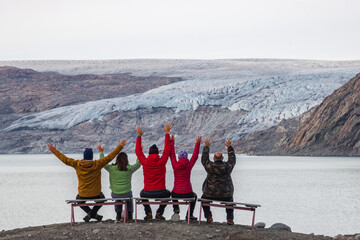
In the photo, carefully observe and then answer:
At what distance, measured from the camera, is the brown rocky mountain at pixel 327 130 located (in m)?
51.2

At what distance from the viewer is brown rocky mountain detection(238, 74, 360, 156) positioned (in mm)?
51250

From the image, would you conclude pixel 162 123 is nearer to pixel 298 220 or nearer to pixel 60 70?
pixel 60 70

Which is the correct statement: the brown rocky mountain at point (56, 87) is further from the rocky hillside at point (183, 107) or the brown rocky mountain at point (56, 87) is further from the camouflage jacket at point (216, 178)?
the camouflage jacket at point (216, 178)

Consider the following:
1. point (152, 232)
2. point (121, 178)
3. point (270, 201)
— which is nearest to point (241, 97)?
point (270, 201)

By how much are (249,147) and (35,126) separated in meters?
24.0

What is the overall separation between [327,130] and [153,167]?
4455 cm

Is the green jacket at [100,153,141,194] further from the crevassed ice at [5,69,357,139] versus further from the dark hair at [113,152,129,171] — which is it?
the crevassed ice at [5,69,357,139]

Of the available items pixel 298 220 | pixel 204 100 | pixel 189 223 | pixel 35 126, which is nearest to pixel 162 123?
pixel 204 100

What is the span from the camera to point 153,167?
1006 centimetres

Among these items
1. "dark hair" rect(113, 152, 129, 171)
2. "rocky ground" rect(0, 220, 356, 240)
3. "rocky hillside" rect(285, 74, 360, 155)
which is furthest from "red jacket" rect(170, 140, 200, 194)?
"rocky hillside" rect(285, 74, 360, 155)

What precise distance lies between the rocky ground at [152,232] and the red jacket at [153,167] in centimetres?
56

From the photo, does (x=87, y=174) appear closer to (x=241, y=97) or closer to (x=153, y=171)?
(x=153, y=171)

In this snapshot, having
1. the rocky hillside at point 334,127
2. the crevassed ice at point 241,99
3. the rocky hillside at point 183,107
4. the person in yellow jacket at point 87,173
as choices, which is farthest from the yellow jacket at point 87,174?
the crevassed ice at point 241,99

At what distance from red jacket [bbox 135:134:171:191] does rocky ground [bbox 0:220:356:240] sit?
1.84 feet
